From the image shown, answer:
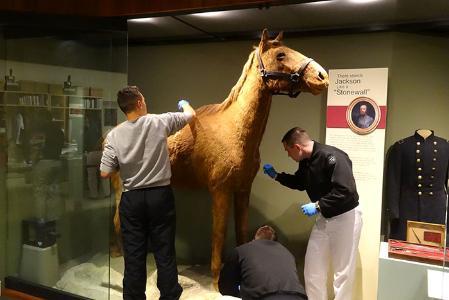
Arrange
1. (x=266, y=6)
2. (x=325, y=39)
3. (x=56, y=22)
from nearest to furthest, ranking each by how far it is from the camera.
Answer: (x=266, y=6)
(x=56, y=22)
(x=325, y=39)

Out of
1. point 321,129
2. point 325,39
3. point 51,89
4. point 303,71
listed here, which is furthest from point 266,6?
point 51,89

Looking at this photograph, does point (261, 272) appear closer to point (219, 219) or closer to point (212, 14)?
point (219, 219)

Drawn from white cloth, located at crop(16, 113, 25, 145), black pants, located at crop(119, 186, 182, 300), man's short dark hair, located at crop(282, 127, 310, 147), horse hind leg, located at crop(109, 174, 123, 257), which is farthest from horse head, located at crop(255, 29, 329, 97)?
white cloth, located at crop(16, 113, 25, 145)

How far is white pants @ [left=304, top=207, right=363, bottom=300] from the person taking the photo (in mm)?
2613

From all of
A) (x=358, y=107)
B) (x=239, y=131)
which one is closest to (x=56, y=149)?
(x=239, y=131)

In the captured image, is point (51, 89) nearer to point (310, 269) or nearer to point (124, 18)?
point (124, 18)

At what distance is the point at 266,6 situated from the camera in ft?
8.50

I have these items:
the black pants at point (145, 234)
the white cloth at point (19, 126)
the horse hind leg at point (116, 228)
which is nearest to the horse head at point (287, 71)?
the black pants at point (145, 234)

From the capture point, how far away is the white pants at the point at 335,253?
2.61 meters

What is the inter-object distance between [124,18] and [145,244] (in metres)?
1.56

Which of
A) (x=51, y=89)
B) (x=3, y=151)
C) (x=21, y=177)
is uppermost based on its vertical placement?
(x=51, y=89)

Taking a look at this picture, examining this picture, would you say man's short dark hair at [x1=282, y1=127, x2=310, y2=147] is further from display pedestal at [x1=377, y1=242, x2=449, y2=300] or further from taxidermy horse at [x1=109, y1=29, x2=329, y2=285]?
display pedestal at [x1=377, y1=242, x2=449, y2=300]

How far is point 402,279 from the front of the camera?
8.23 feet

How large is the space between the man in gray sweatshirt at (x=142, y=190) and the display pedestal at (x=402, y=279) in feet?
3.98
